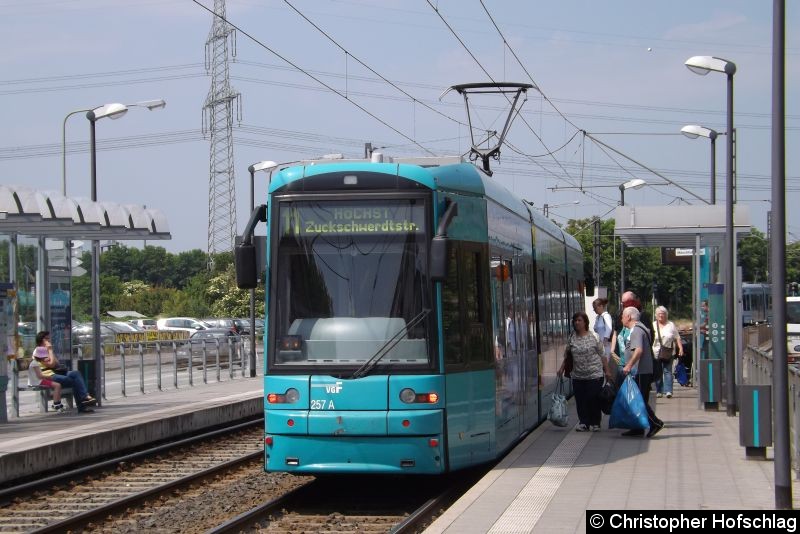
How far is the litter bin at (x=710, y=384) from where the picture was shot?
63.2 ft

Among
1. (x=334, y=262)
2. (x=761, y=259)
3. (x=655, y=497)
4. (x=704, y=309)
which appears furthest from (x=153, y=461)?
(x=761, y=259)

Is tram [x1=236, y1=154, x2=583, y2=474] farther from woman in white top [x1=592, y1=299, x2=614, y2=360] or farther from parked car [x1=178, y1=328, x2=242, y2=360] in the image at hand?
parked car [x1=178, y1=328, x2=242, y2=360]

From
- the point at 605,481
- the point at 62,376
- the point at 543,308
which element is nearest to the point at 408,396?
the point at 605,481

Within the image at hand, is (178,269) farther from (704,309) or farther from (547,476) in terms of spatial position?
(547,476)

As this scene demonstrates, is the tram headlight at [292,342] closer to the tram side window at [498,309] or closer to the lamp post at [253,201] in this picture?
the tram side window at [498,309]

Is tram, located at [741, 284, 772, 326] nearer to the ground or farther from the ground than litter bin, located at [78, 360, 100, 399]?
farther from the ground

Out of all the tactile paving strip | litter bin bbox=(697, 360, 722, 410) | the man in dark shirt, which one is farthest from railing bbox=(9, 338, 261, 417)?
litter bin bbox=(697, 360, 722, 410)

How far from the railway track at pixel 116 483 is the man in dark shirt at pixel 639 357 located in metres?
4.93

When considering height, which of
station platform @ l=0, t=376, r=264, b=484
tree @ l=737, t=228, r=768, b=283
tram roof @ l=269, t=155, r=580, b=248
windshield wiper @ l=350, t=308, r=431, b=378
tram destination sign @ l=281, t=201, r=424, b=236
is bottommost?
station platform @ l=0, t=376, r=264, b=484

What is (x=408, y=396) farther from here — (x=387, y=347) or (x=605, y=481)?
(x=605, y=481)

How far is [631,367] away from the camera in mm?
15117

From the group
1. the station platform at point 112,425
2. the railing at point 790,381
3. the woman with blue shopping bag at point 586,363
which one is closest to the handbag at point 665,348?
the railing at point 790,381

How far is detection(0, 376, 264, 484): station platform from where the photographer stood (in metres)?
15.2

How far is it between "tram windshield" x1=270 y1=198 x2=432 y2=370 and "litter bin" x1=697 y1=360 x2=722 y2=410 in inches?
357
